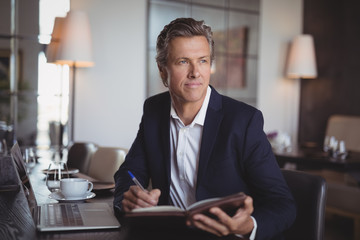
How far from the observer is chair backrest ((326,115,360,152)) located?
5641 millimetres

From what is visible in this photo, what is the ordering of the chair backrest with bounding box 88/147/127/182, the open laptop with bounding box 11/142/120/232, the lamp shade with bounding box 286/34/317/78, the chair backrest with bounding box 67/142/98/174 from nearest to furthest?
1. the open laptop with bounding box 11/142/120/232
2. the chair backrest with bounding box 88/147/127/182
3. the chair backrest with bounding box 67/142/98/174
4. the lamp shade with bounding box 286/34/317/78

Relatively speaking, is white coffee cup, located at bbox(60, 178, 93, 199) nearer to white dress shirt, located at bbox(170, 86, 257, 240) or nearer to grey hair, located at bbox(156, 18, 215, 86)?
white dress shirt, located at bbox(170, 86, 257, 240)

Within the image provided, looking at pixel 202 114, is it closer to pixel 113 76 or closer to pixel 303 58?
pixel 113 76

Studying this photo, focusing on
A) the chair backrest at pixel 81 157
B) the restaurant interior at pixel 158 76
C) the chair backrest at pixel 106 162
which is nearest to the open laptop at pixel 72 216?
the chair backrest at pixel 106 162

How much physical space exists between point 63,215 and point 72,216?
0.10 ft

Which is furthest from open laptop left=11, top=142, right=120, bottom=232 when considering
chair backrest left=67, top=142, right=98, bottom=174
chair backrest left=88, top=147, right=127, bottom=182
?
chair backrest left=67, top=142, right=98, bottom=174

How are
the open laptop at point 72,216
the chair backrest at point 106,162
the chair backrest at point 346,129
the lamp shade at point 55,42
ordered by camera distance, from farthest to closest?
the chair backrest at point 346,129
the lamp shade at point 55,42
the chair backrest at point 106,162
the open laptop at point 72,216

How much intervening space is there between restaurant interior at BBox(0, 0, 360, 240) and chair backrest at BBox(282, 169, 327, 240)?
127 centimetres

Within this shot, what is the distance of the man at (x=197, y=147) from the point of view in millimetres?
1481

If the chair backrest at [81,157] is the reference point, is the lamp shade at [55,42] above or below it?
above

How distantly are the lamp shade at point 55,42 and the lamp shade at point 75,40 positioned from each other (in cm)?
29

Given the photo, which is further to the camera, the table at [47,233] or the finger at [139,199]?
the finger at [139,199]

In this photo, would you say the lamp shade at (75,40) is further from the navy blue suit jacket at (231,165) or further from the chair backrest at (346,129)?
the chair backrest at (346,129)

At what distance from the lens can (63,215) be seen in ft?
4.48
